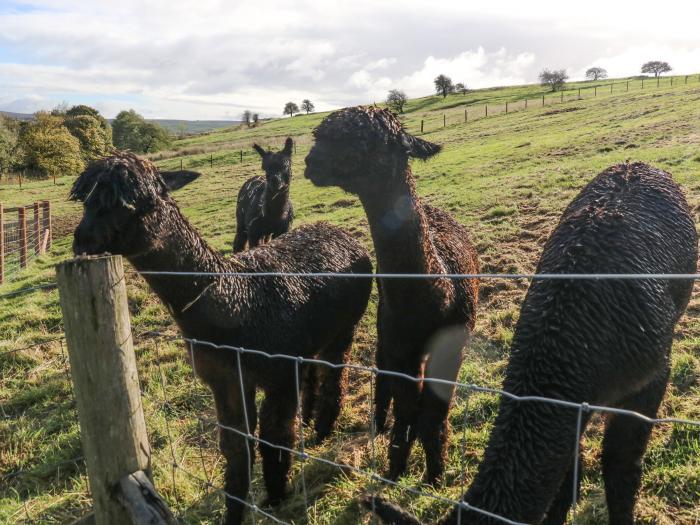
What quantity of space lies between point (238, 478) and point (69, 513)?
133 cm

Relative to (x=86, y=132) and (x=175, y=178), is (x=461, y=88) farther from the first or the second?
(x=175, y=178)

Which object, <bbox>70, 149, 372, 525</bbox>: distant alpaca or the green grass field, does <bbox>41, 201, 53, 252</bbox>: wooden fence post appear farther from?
<bbox>70, 149, 372, 525</bbox>: distant alpaca

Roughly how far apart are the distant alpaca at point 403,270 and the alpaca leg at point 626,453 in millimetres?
1182

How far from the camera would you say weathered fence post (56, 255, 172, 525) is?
2.07m

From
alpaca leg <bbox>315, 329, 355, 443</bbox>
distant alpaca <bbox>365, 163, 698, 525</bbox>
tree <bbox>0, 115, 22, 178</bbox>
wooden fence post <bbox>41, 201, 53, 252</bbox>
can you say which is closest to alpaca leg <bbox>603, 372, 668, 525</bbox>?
distant alpaca <bbox>365, 163, 698, 525</bbox>

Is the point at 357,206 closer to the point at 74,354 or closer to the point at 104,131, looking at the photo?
the point at 74,354

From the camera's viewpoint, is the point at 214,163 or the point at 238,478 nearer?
the point at 238,478

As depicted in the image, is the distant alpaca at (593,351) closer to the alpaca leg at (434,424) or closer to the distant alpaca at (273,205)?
the alpaca leg at (434,424)

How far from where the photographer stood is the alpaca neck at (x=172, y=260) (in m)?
3.24

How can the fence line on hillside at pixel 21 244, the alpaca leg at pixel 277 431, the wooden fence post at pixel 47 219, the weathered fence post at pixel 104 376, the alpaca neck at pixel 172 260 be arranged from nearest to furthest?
the weathered fence post at pixel 104 376 < the alpaca neck at pixel 172 260 < the alpaca leg at pixel 277 431 < the fence line on hillside at pixel 21 244 < the wooden fence post at pixel 47 219

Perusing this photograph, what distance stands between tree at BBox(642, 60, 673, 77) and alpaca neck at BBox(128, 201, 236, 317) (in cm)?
9224

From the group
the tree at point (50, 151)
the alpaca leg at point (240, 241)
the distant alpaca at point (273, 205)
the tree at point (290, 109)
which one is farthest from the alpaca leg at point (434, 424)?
the tree at point (290, 109)

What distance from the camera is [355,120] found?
328 centimetres

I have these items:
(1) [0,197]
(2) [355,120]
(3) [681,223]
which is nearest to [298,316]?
(2) [355,120]
